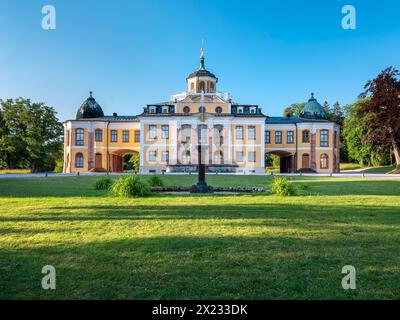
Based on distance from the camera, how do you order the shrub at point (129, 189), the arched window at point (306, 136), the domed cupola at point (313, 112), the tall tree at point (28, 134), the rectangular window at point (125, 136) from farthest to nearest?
the domed cupola at point (313, 112)
the rectangular window at point (125, 136)
the arched window at point (306, 136)
the tall tree at point (28, 134)
the shrub at point (129, 189)

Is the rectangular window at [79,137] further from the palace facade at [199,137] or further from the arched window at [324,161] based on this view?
the arched window at [324,161]

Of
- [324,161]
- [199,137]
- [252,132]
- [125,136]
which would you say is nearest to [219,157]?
[199,137]

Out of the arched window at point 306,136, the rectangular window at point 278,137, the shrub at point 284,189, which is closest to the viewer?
the shrub at point 284,189

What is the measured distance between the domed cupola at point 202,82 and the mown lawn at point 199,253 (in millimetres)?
39583

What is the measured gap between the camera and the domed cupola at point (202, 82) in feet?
151

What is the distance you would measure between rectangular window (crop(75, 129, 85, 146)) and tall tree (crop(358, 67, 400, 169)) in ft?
116

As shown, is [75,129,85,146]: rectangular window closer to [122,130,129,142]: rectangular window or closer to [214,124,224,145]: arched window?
[122,130,129,142]: rectangular window

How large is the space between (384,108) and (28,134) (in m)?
44.7

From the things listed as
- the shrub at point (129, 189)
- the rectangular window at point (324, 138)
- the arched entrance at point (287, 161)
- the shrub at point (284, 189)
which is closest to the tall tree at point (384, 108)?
the rectangular window at point (324, 138)

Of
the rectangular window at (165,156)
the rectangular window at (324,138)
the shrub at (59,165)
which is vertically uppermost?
the rectangular window at (324,138)

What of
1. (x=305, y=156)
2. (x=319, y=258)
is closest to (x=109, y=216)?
(x=319, y=258)

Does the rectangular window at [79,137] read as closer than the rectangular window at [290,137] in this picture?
Yes
